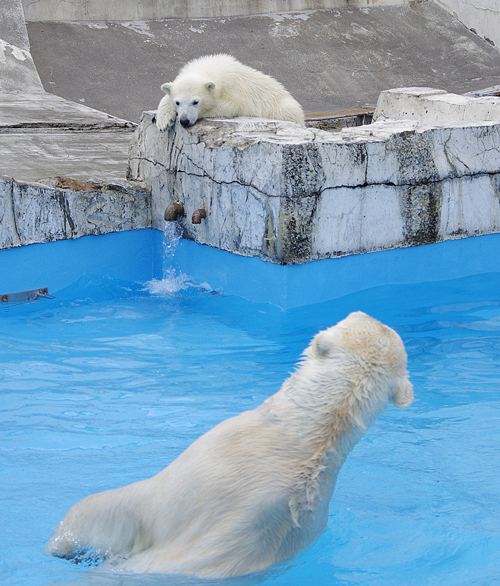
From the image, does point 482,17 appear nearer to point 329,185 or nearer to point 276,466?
point 329,185

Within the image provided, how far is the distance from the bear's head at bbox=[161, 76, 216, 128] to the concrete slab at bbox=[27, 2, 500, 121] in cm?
415

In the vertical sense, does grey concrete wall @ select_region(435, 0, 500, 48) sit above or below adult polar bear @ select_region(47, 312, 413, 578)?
above

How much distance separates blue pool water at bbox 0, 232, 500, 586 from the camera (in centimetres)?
245

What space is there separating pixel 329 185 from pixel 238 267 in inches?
32.9

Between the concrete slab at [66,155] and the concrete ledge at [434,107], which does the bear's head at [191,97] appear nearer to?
the concrete slab at [66,155]

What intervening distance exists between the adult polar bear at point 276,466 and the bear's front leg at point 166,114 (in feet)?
12.5

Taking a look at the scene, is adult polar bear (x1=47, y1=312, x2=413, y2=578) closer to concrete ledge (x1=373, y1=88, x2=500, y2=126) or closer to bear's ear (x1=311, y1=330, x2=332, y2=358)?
bear's ear (x1=311, y1=330, x2=332, y2=358)

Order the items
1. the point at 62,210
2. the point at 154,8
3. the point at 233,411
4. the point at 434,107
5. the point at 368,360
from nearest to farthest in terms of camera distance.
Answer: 1. the point at 368,360
2. the point at 233,411
3. the point at 62,210
4. the point at 434,107
5. the point at 154,8

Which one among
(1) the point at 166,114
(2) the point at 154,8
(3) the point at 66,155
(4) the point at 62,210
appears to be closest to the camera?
(4) the point at 62,210

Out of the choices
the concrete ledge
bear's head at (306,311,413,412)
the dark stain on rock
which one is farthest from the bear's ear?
the concrete ledge

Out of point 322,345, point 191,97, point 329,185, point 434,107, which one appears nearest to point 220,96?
point 191,97

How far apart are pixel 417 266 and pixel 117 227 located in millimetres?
2135

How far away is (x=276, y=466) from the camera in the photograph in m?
1.82

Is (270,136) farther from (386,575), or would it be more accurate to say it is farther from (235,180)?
(386,575)
